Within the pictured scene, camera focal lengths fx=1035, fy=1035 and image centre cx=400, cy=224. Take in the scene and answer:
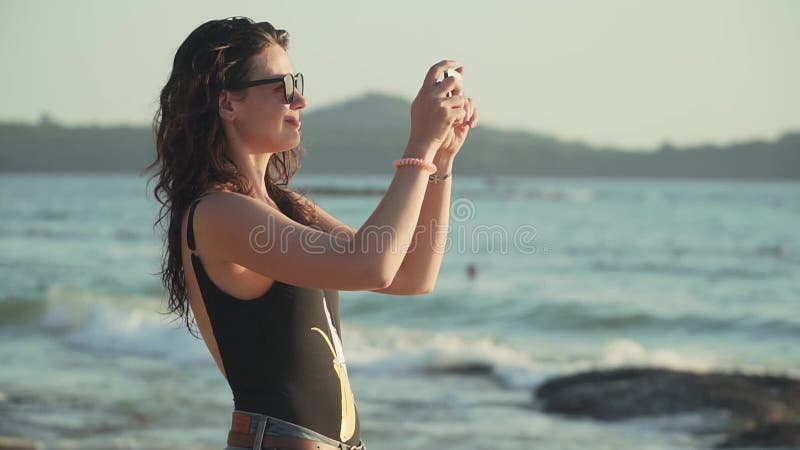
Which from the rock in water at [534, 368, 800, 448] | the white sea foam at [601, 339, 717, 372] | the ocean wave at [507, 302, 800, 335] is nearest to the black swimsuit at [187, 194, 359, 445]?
the rock in water at [534, 368, 800, 448]

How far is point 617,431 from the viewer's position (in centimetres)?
993

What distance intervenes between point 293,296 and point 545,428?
8233 millimetres

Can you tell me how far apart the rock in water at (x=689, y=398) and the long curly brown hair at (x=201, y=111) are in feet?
26.5

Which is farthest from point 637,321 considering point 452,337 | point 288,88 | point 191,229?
point 191,229

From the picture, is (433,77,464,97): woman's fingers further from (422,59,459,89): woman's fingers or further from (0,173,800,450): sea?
(0,173,800,450): sea

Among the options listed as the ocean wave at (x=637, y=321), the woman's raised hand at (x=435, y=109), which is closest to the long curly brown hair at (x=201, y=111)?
the woman's raised hand at (x=435, y=109)

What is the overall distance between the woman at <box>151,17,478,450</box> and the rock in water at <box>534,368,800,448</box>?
314 inches

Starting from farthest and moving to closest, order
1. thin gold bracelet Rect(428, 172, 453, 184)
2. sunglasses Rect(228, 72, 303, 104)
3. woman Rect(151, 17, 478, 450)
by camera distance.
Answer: thin gold bracelet Rect(428, 172, 453, 184), sunglasses Rect(228, 72, 303, 104), woman Rect(151, 17, 478, 450)

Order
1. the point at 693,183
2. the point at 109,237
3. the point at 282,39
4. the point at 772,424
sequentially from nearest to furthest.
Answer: the point at 282,39, the point at 772,424, the point at 109,237, the point at 693,183

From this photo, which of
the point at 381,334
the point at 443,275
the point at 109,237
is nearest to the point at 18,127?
the point at 109,237

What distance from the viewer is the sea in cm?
981

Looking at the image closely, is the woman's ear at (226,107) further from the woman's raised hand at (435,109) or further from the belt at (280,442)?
the belt at (280,442)

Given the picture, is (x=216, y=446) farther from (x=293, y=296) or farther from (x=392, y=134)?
(x=392, y=134)

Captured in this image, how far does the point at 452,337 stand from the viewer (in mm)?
17156
